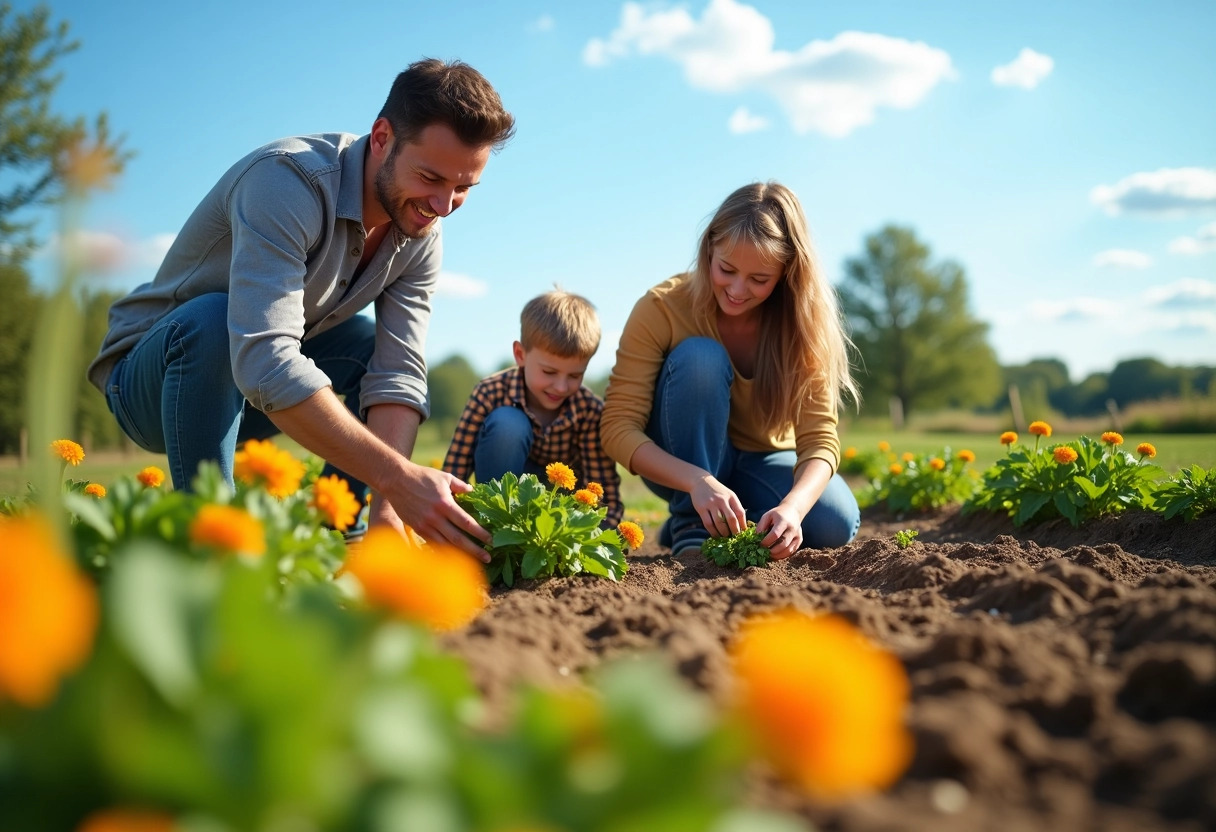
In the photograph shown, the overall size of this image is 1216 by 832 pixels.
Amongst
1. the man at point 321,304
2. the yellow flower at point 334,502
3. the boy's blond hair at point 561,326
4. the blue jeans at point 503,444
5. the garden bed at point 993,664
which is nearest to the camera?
the garden bed at point 993,664

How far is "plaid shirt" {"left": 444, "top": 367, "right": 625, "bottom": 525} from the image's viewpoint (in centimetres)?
428

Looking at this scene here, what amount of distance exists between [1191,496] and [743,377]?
2.10 metres

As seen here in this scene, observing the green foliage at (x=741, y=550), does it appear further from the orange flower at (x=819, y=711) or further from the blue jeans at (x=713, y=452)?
the orange flower at (x=819, y=711)

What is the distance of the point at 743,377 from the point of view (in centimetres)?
422

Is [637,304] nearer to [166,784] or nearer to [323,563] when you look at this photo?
[323,563]

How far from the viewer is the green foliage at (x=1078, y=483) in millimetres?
4145

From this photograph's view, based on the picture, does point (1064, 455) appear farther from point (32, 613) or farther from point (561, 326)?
point (32, 613)

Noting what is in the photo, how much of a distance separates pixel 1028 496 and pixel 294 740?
4.38m

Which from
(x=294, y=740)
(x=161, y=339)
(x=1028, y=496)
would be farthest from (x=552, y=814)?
(x=1028, y=496)

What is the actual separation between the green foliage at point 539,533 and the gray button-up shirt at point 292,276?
0.72 m

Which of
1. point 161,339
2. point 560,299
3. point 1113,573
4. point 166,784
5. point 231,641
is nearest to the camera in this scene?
point 166,784

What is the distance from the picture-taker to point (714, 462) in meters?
4.01

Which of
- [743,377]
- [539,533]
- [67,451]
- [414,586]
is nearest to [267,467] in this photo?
[414,586]

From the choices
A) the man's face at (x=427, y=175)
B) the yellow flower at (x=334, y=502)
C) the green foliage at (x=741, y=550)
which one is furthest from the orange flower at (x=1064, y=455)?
the yellow flower at (x=334, y=502)
